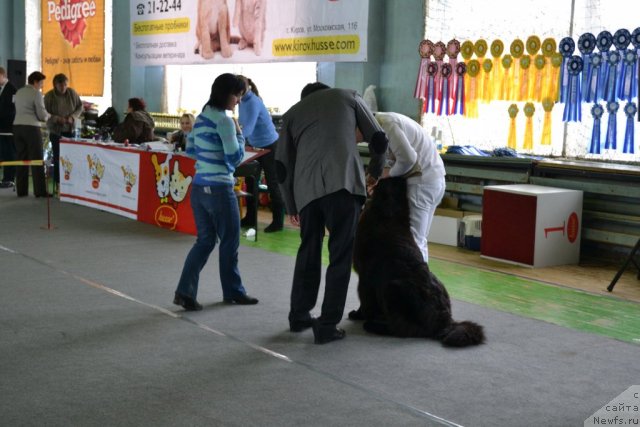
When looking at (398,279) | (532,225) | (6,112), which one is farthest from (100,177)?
(398,279)

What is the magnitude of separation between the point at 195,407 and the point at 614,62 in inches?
211

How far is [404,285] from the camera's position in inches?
183

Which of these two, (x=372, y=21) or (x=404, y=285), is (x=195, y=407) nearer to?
(x=404, y=285)

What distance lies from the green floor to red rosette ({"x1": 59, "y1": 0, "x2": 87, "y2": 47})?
1042 cm

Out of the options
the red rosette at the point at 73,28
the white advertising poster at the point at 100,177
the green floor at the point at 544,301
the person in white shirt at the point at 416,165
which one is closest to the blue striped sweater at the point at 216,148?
the person in white shirt at the point at 416,165

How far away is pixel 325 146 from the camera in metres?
4.61

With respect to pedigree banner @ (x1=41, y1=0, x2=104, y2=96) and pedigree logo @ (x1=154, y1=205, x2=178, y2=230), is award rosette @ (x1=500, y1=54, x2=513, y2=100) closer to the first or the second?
pedigree logo @ (x1=154, y1=205, x2=178, y2=230)

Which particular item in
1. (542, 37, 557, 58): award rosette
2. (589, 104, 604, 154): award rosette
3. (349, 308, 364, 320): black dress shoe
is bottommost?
(349, 308, 364, 320): black dress shoe

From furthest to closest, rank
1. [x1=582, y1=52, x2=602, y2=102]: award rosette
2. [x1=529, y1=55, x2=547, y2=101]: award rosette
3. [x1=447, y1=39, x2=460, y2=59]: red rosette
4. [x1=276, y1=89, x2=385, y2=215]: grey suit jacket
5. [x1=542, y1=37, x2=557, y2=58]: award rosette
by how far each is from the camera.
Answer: [x1=447, y1=39, x2=460, y2=59]: red rosette → [x1=529, y1=55, x2=547, y2=101]: award rosette → [x1=542, y1=37, x2=557, y2=58]: award rosette → [x1=582, y1=52, x2=602, y2=102]: award rosette → [x1=276, y1=89, x2=385, y2=215]: grey suit jacket

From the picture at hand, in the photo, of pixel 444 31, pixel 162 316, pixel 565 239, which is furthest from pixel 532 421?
pixel 444 31

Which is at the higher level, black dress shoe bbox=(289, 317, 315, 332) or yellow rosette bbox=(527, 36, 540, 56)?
Result: yellow rosette bbox=(527, 36, 540, 56)

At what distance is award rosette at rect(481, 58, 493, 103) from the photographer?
335 inches

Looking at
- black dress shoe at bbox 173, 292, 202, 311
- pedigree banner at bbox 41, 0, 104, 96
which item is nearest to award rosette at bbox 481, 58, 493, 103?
black dress shoe at bbox 173, 292, 202, 311

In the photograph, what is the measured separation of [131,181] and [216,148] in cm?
417
